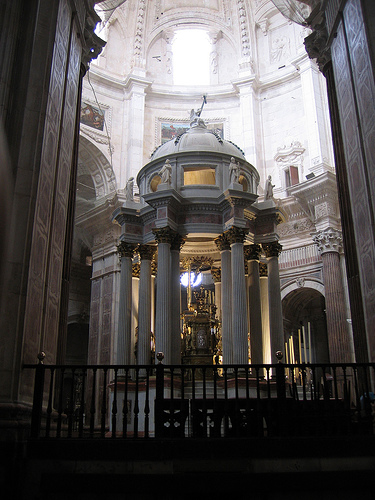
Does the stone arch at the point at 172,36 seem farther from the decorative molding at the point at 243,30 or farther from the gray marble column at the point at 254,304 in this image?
the gray marble column at the point at 254,304

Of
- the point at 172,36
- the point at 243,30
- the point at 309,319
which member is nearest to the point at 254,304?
the point at 309,319

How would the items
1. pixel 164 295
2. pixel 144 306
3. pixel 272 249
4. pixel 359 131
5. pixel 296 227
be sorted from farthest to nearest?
pixel 296 227 → pixel 272 249 → pixel 144 306 → pixel 164 295 → pixel 359 131

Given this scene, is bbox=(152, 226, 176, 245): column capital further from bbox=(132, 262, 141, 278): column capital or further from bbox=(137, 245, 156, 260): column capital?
bbox=(132, 262, 141, 278): column capital

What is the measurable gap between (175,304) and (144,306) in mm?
776

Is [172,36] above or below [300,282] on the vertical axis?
above

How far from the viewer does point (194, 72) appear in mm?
25078

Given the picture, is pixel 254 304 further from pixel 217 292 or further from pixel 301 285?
pixel 301 285

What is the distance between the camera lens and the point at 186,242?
1532 centimetres

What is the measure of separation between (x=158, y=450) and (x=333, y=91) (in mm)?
7894

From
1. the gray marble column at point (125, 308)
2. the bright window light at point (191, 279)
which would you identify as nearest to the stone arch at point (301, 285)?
the bright window light at point (191, 279)

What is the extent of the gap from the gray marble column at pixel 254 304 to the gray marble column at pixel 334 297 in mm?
Result: 4574

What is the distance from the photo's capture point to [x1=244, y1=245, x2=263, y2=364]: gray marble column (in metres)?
13.3

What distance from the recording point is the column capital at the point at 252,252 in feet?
46.6

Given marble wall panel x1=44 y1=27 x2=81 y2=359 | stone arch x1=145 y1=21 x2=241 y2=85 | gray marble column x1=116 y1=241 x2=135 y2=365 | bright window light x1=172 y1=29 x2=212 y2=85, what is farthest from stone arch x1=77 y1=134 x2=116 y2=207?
marble wall panel x1=44 y1=27 x2=81 y2=359
